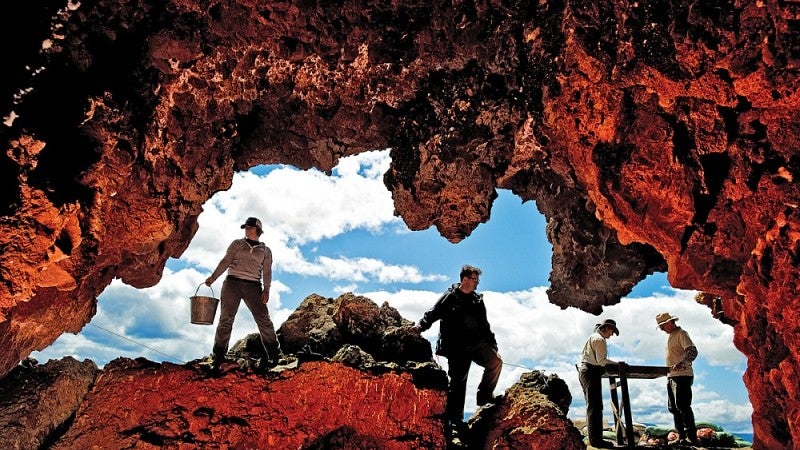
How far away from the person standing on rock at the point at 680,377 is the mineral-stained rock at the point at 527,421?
4.91ft

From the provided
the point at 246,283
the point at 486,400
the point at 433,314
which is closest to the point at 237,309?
the point at 246,283

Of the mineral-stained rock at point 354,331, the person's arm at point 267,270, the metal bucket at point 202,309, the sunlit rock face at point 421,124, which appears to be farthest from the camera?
the mineral-stained rock at point 354,331

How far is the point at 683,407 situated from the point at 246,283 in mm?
5331

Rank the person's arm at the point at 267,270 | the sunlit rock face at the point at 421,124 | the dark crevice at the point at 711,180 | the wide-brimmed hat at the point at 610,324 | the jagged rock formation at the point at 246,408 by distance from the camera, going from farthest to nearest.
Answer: the wide-brimmed hat at the point at 610,324 → the person's arm at the point at 267,270 → the jagged rock formation at the point at 246,408 → the dark crevice at the point at 711,180 → the sunlit rock face at the point at 421,124

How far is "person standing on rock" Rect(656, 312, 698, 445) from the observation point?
18.6 ft

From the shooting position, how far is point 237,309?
5.42 meters

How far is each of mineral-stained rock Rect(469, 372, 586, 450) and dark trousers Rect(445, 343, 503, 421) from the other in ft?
0.74

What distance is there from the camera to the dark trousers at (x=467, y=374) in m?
5.37

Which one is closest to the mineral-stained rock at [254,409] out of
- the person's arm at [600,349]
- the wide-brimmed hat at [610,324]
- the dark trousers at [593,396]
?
the dark trousers at [593,396]

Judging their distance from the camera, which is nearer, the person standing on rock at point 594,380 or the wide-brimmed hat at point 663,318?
the person standing on rock at point 594,380

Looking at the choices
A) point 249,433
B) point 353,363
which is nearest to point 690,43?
point 353,363

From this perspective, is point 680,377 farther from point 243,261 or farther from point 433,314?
point 243,261

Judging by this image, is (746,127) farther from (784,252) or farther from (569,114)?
(569,114)

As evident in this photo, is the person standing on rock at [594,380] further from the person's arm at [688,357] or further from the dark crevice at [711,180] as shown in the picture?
the dark crevice at [711,180]
